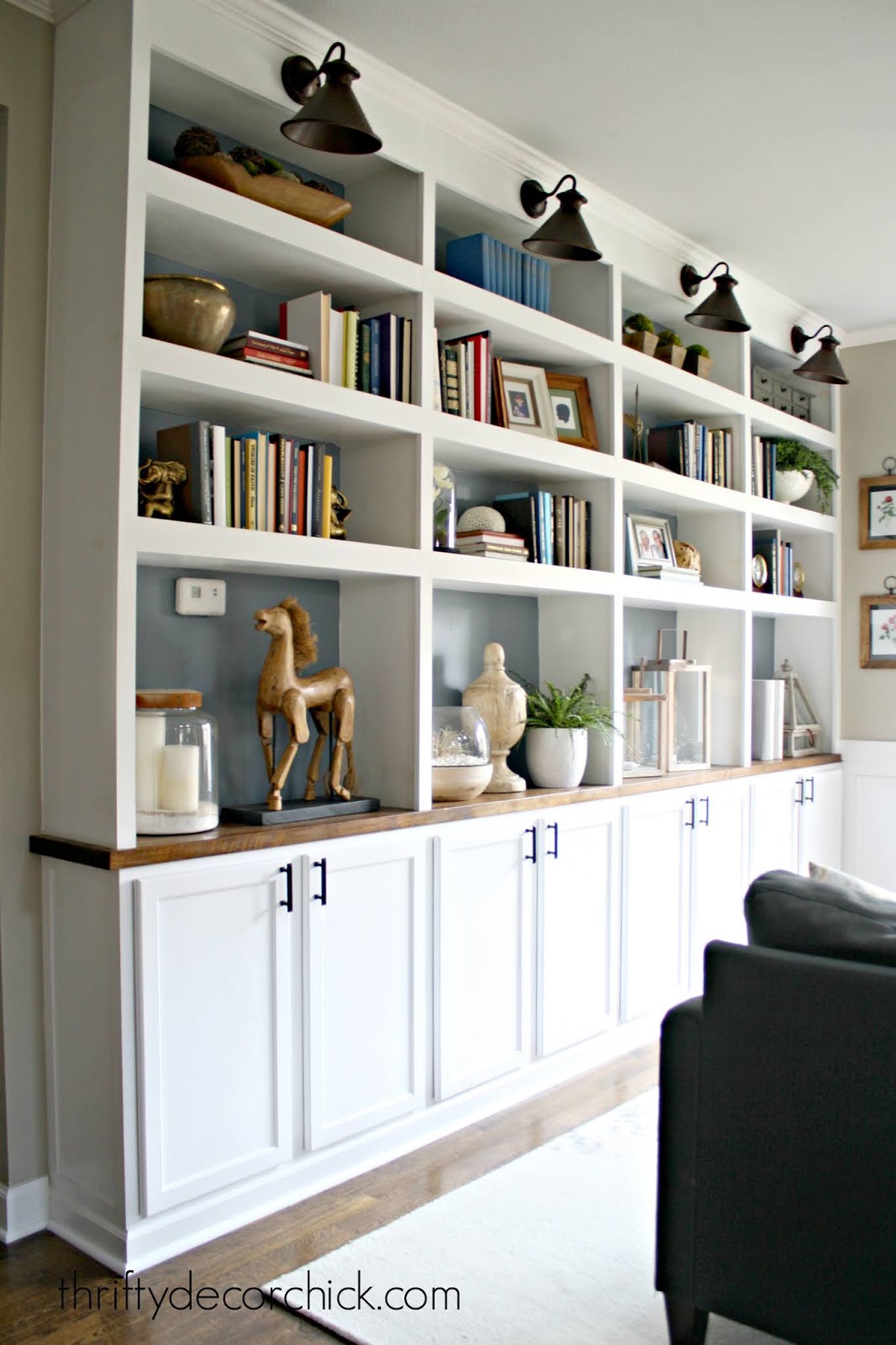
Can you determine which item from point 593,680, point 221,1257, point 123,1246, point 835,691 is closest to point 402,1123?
point 221,1257

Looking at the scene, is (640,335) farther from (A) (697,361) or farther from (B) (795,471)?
(B) (795,471)

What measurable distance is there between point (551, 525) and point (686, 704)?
1163mm

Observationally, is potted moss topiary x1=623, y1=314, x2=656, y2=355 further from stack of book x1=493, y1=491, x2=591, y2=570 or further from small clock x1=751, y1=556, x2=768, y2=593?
small clock x1=751, y1=556, x2=768, y2=593

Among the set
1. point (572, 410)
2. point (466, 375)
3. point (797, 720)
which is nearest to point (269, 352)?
point (466, 375)

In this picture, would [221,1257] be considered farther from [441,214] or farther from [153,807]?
[441,214]

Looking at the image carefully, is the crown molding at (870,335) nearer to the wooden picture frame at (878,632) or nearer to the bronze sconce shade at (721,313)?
the wooden picture frame at (878,632)

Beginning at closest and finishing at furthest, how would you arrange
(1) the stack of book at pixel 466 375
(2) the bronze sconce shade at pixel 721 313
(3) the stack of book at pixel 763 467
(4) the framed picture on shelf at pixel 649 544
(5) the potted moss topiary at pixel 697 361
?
(1) the stack of book at pixel 466 375 < (2) the bronze sconce shade at pixel 721 313 < (4) the framed picture on shelf at pixel 649 544 < (5) the potted moss topiary at pixel 697 361 < (3) the stack of book at pixel 763 467

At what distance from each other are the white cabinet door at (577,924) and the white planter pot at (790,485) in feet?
6.65

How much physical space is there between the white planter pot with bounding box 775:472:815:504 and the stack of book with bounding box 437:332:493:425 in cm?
211

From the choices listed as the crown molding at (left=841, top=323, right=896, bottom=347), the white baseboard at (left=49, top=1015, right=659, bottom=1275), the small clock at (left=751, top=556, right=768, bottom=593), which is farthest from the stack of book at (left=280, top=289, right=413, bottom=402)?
the crown molding at (left=841, top=323, right=896, bottom=347)

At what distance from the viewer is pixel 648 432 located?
443 cm

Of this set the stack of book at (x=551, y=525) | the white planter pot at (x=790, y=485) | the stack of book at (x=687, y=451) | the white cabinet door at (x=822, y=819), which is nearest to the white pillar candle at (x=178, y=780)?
the stack of book at (x=551, y=525)

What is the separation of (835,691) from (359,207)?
327 centimetres

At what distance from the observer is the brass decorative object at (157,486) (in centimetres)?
251
